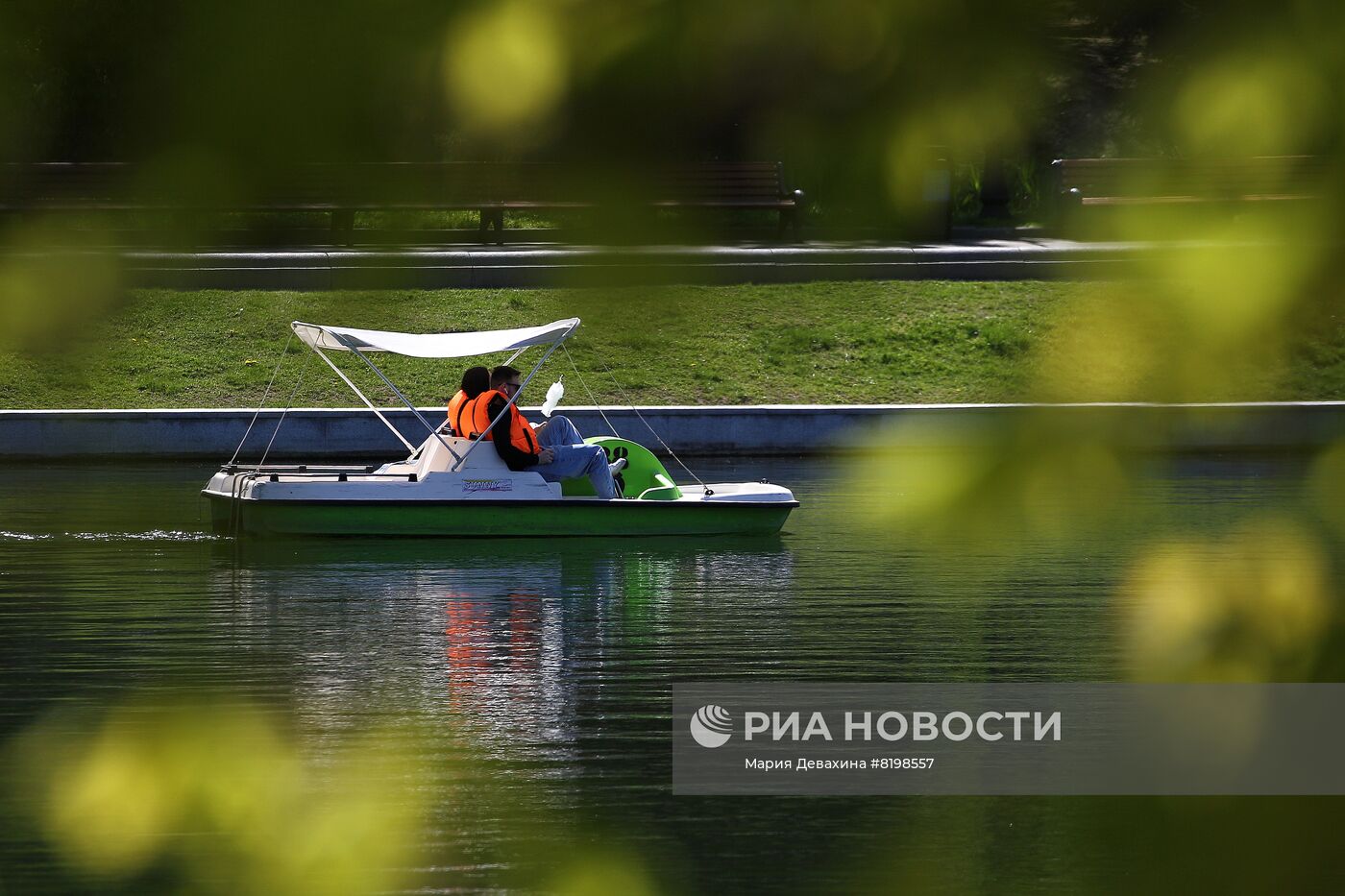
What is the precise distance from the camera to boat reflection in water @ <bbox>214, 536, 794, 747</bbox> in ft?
26.7

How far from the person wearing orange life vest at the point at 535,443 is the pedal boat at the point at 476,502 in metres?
0.11

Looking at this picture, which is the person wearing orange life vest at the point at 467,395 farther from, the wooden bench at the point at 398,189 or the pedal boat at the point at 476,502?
the wooden bench at the point at 398,189

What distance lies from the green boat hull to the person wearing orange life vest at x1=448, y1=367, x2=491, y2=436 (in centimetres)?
57

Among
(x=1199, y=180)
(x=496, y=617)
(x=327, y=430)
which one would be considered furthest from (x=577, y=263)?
(x=327, y=430)

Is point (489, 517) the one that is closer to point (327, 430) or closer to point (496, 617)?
point (496, 617)

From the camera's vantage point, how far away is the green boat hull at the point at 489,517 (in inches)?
511

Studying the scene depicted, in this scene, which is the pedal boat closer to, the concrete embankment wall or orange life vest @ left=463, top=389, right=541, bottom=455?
orange life vest @ left=463, top=389, right=541, bottom=455

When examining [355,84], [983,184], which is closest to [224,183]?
[355,84]

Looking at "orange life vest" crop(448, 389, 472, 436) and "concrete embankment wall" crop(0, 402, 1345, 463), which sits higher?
"orange life vest" crop(448, 389, 472, 436)

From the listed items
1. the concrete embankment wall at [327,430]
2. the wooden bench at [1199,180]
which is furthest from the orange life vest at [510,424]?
the wooden bench at [1199,180]

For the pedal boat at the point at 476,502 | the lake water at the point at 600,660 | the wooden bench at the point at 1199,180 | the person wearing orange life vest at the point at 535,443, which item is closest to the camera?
the wooden bench at the point at 1199,180

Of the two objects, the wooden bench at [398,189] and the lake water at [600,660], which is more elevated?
the wooden bench at [398,189]

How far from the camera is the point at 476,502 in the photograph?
13.0 metres

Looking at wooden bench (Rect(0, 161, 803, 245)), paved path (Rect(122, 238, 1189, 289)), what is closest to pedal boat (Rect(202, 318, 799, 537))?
paved path (Rect(122, 238, 1189, 289))
